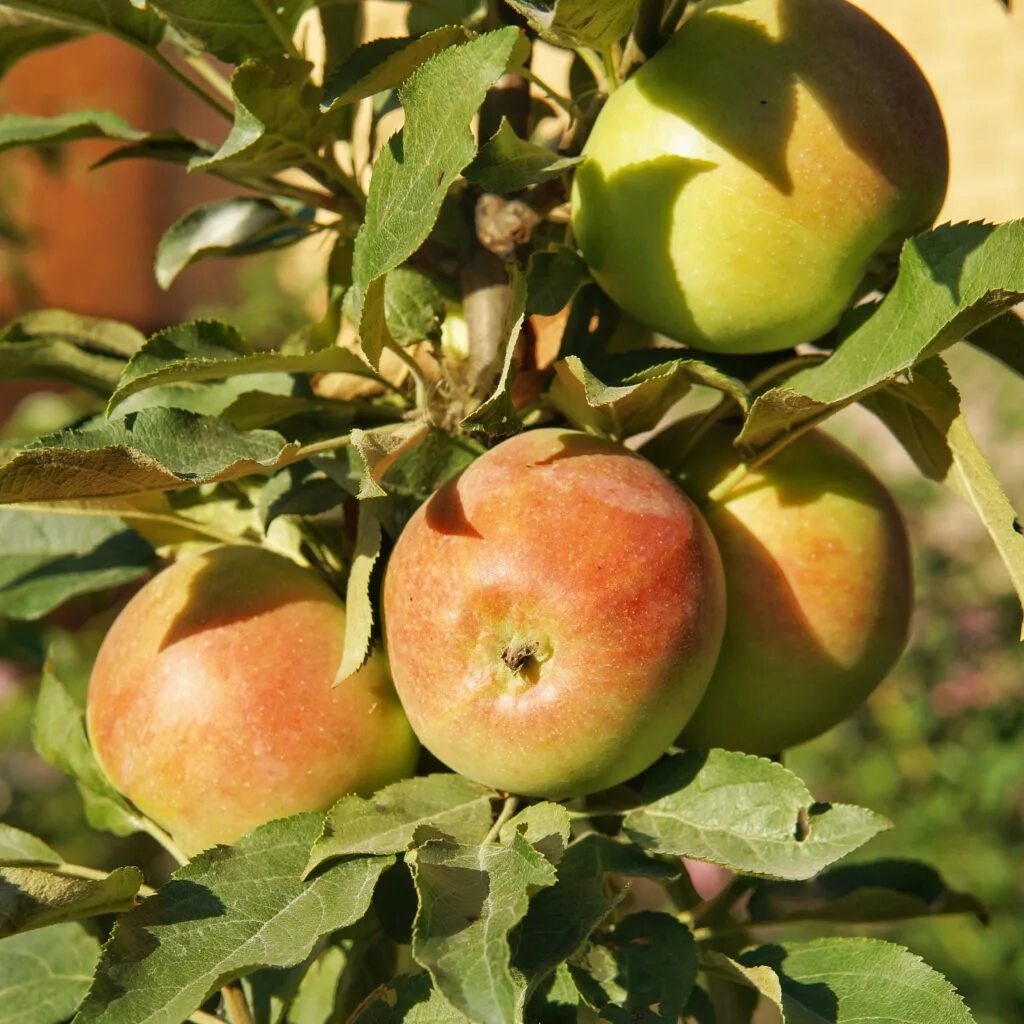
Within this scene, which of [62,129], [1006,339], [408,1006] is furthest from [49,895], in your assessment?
[1006,339]

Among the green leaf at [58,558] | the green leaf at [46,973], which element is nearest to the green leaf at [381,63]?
the green leaf at [58,558]

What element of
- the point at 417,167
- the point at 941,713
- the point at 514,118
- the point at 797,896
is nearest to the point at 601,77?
the point at 514,118

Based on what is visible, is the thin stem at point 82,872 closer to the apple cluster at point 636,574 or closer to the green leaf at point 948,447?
the apple cluster at point 636,574

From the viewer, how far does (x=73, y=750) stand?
862 millimetres

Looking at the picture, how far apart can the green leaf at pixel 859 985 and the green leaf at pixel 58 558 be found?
0.53 metres

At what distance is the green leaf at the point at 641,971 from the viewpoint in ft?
2.19

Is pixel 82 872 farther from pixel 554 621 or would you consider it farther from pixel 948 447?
pixel 948 447

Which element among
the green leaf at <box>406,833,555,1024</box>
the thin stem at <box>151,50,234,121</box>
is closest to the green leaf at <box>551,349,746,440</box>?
the green leaf at <box>406,833,555,1024</box>

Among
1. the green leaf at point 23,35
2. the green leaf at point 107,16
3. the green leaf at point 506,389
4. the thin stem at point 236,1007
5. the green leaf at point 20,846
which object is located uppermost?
the green leaf at point 107,16

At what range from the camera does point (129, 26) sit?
2.81 feet

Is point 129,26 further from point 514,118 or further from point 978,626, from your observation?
point 978,626

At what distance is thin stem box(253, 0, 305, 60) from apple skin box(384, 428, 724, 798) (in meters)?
0.30

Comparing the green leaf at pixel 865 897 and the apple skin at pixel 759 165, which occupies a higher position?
the apple skin at pixel 759 165

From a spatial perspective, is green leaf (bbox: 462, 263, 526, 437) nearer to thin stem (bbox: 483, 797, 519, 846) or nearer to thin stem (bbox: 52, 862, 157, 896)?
thin stem (bbox: 483, 797, 519, 846)
